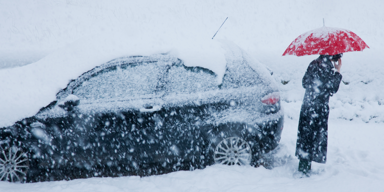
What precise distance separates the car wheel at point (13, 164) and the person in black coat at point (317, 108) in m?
3.37

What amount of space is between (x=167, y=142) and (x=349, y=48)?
2.30 metres

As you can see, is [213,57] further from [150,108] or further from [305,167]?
[305,167]

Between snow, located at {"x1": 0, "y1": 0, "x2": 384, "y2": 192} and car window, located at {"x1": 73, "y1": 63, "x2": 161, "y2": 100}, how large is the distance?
0.61 ft

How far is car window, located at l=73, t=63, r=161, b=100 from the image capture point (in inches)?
→ 127

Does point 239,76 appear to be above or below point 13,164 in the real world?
above

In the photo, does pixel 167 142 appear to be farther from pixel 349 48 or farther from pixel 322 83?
pixel 349 48

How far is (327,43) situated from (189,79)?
5.24ft

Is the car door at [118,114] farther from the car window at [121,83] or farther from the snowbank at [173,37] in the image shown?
the snowbank at [173,37]

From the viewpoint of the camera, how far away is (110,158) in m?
3.28

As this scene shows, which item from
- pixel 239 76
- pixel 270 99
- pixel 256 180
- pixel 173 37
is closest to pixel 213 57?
pixel 239 76

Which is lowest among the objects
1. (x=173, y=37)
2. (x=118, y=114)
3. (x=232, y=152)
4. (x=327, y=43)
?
(x=232, y=152)

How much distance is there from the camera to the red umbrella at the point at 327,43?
111 inches

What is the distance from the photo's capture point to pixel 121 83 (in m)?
3.26

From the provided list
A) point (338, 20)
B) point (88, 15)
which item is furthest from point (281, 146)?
point (88, 15)
